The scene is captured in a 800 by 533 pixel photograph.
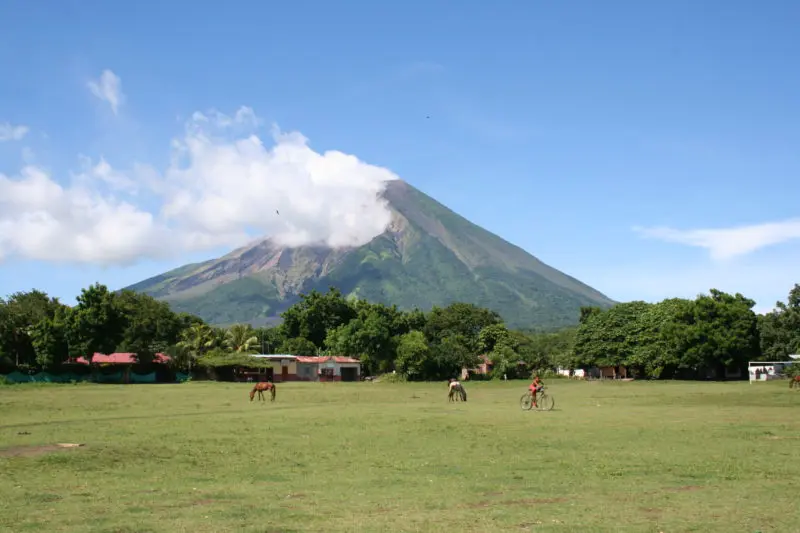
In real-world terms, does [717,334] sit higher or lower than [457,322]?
lower

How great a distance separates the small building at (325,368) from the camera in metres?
98.8

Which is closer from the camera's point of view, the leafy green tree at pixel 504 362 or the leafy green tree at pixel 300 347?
the leafy green tree at pixel 504 362

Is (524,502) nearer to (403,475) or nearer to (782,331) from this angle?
(403,475)

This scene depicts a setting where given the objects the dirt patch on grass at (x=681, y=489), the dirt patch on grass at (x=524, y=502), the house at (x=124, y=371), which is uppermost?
the dirt patch on grass at (x=681, y=489)

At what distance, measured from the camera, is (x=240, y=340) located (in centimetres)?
10244

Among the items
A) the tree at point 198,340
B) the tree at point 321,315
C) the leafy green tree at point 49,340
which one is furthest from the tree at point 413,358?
the leafy green tree at point 49,340

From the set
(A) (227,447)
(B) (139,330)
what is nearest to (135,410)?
(A) (227,447)

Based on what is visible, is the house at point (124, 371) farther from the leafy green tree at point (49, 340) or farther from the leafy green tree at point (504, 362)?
the leafy green tree at point (504, 362)

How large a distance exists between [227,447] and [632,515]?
11393 mm

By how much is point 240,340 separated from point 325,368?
41.3ft

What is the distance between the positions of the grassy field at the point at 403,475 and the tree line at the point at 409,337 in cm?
5335

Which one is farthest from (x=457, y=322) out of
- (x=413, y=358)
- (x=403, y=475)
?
(x=403, y=475)

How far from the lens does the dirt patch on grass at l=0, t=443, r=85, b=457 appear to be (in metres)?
17.0

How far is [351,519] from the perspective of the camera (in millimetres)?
10227
